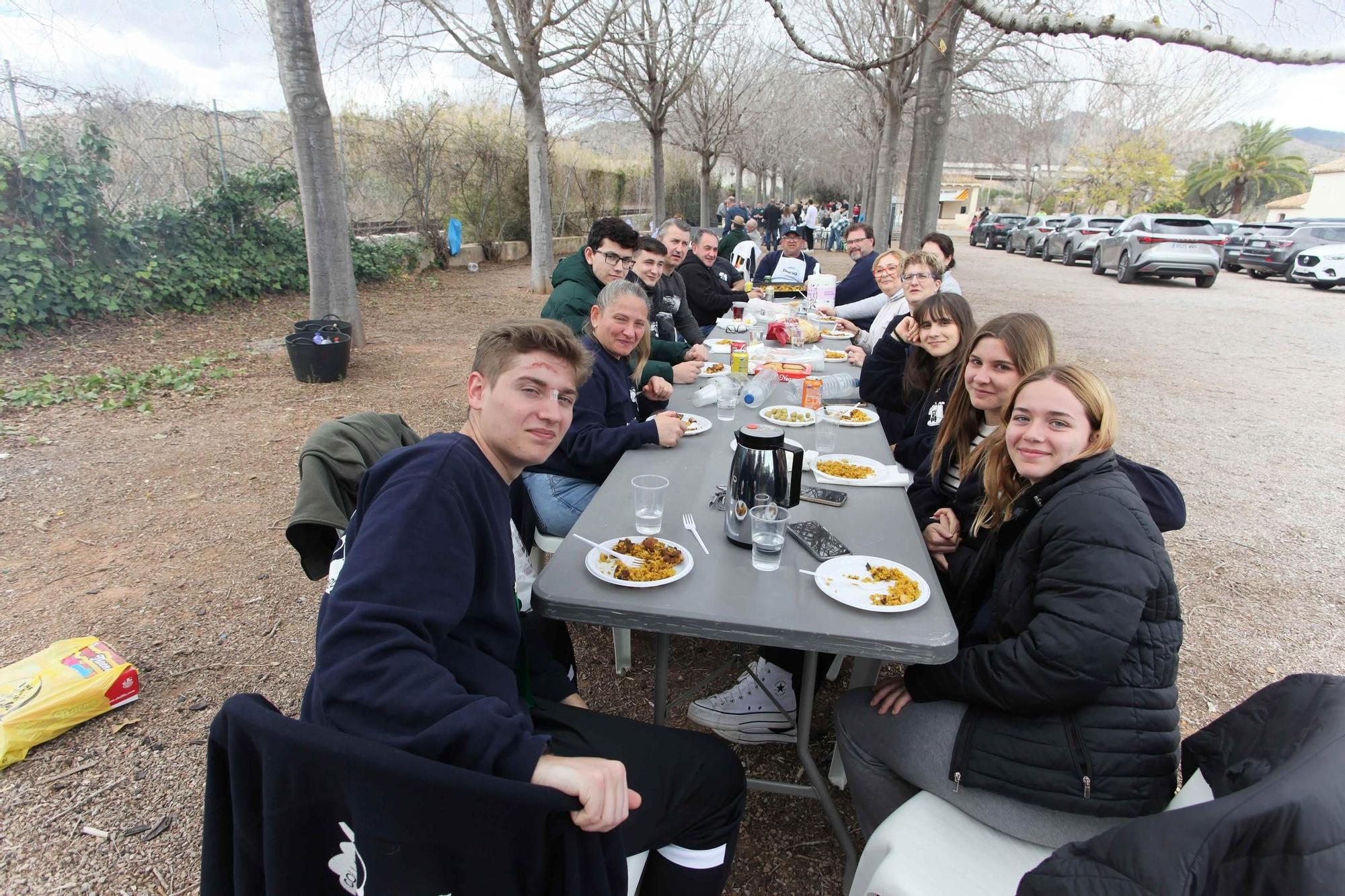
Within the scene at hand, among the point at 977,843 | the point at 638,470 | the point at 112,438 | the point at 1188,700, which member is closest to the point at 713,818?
the point at 977,843

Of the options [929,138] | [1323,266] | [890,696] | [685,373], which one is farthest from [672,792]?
[1323,266]

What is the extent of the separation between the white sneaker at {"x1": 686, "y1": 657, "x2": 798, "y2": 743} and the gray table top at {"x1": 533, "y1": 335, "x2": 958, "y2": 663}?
2.56 ft

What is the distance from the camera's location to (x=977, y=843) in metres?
1.58

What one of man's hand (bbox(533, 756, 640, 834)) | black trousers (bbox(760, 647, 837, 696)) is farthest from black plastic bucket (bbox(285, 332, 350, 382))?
man's hand (bbox(533, 756, 640, 834))

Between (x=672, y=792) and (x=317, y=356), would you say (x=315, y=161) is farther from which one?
(x=672, y=792)

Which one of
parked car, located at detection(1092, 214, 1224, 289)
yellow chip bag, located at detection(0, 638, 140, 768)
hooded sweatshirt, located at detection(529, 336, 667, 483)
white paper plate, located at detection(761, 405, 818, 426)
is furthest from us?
parked car, located at detection(1092, 214, 1224, 289)

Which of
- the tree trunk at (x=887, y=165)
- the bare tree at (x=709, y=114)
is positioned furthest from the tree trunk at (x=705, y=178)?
the tree trunk at (x=887, y=165)

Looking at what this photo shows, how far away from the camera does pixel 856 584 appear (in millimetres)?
1847

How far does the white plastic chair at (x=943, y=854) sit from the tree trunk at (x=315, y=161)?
7328 mm

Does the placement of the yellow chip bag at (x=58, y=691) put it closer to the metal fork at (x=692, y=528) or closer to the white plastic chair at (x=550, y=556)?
the white plastic chair at (x=550, y=556)

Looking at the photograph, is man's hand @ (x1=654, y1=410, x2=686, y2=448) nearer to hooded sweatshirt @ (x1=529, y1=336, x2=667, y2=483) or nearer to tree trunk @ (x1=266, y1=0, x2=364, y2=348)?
hooded sweatshirt @ (x1=529, y1=336, x2=667, y2=483)

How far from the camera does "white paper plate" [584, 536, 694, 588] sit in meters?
1.79

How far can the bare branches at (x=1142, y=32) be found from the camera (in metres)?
3.48

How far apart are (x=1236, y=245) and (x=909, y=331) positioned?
2390 cm
